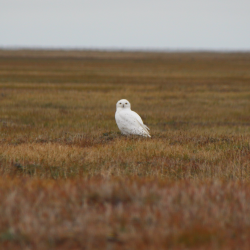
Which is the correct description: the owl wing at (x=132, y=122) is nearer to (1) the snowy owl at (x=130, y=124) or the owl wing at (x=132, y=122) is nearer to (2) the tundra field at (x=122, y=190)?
(1) the snowy owl at (x=130, y=124)

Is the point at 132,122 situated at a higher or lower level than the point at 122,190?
lower

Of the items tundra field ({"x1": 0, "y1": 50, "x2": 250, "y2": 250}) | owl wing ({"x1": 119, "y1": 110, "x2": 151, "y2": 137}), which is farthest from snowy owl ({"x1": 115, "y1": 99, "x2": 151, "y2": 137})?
tundra field ({"x1": 0, "y1": 50, "x2": 250, "y2": 250})

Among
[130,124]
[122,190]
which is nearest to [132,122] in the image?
[130,124]

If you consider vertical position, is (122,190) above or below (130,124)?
above

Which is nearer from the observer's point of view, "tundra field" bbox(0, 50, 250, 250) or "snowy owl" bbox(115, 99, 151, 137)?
→ "tundra field" bbox(0, 50, 250, 250)

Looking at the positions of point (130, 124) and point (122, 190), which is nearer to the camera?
point (122, 190)

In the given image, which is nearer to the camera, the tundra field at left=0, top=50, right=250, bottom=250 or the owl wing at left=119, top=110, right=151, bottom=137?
the tundra field at left=0, top=50, right=250, bottom=250

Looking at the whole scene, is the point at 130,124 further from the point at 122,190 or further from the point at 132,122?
the point at 122,190

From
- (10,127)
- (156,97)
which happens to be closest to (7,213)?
(10,127)

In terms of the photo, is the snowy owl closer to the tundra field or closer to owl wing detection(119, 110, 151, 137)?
owl wing detection(119, 110, 151, 137)

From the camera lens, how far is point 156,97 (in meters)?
26.8

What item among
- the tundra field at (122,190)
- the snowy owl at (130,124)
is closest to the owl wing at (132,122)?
the snowy owl at (130,124)

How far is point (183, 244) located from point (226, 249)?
12.3 inches

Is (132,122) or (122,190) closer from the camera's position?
(122,190)
